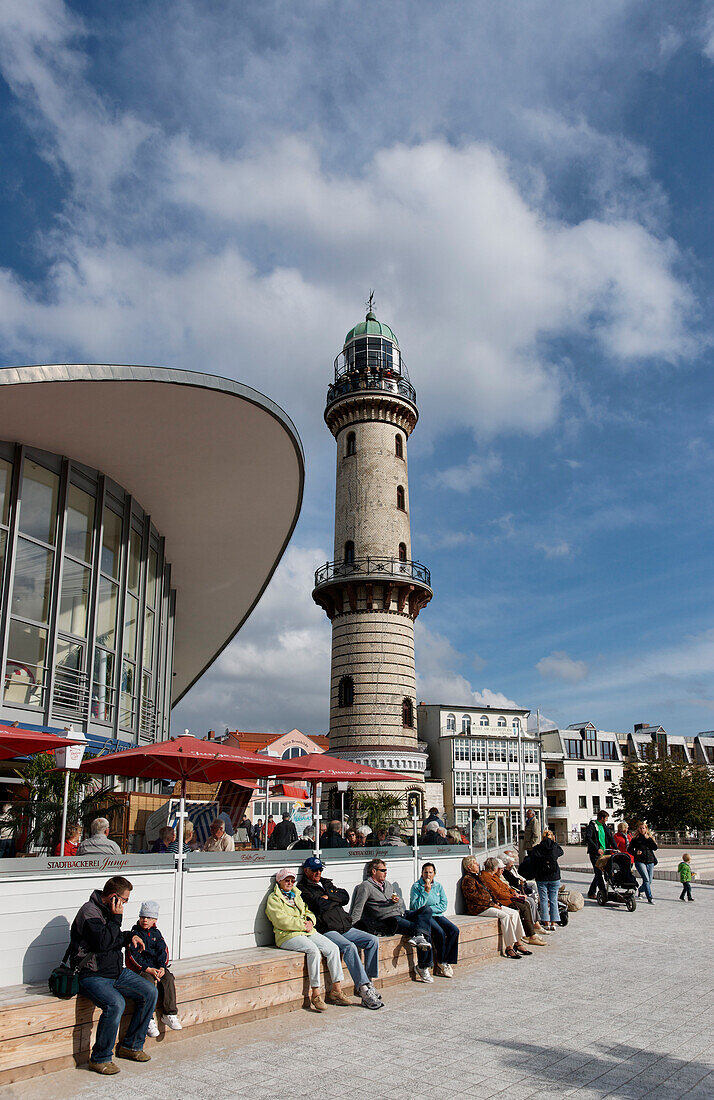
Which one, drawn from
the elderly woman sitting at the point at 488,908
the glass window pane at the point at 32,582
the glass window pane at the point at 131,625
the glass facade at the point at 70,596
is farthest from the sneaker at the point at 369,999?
the glass window pane at the point at 131,625

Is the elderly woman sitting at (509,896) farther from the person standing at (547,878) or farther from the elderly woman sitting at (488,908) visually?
the person standing at (547,878)

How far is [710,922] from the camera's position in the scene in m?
14.7

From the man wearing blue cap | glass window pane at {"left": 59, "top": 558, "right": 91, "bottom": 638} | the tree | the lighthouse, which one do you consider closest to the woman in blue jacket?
the man wearing blue cap

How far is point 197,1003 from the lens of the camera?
6.81 m

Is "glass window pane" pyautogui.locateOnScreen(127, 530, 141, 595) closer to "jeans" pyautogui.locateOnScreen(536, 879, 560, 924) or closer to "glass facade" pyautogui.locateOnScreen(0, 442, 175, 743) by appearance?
"glass facade" pyautogui.locateOnScreen(0, 442, 175, 743)

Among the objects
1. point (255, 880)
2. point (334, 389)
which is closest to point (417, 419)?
point (334, 389)

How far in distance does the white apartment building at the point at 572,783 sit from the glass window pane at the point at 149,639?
58889 millimetres

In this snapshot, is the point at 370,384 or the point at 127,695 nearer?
the point at 127,695

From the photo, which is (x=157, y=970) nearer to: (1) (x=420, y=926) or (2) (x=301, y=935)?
(2) (x=301, y=935)

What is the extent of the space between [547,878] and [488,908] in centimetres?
211

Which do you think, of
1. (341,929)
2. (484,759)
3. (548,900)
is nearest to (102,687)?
(341,929)

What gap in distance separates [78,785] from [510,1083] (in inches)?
337

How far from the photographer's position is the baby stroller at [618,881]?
16078 mm

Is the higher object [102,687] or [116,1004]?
[102,687]
